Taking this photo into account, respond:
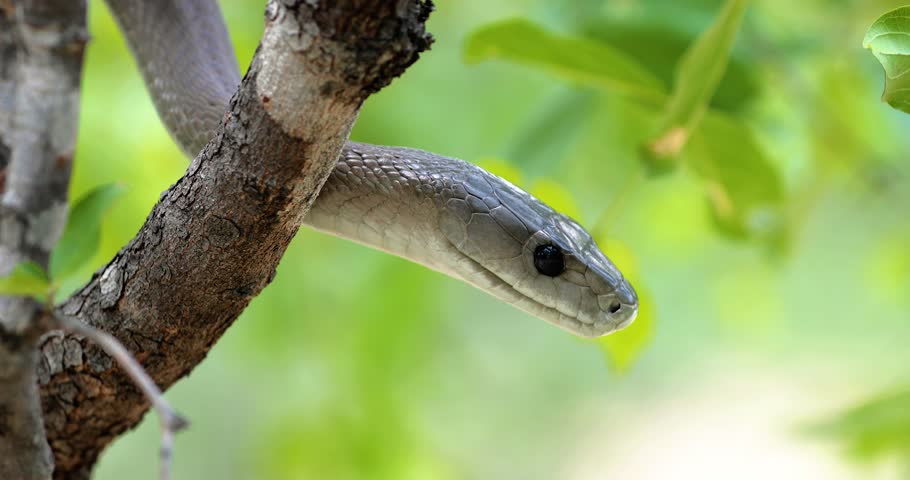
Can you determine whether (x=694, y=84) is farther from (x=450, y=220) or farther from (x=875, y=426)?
(x=875, y=426)

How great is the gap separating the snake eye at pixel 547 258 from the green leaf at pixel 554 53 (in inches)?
20.1

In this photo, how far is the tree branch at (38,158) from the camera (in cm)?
155

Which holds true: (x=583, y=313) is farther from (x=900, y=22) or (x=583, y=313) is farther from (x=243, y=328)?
(x=243, y=328)

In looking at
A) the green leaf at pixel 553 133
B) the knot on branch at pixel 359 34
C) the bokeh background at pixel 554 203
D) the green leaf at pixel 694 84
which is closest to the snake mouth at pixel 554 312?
the bokeh background at pixel 554 203

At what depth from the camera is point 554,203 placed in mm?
2641

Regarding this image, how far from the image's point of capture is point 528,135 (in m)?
3.28

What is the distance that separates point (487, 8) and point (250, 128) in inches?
132

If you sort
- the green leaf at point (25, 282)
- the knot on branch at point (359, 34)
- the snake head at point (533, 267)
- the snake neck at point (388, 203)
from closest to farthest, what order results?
the green leaf at point (25, 282)
the knot on branch at point (359, 34)
the snake neck at point (388, 203)
the snake head at point (533, 267)

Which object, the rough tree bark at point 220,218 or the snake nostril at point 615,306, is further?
the snake nostril at point 615,306

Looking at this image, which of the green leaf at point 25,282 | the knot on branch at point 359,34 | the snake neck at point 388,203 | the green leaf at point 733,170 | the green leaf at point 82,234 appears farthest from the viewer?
the green leaf at point 733,170

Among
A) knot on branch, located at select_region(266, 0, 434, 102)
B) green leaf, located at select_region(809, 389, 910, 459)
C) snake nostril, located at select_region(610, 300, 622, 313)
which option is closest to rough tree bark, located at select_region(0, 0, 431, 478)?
knot on branch, located at select_region(266, 0, 434, 102)

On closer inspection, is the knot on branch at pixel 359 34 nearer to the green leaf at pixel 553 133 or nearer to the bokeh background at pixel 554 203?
the bokeh background at pixel 554 203

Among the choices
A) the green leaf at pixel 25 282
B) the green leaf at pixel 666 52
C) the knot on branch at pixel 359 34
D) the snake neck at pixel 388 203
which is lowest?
the green leaf at pixel 25 282

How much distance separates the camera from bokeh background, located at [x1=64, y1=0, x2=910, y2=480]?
3127mm
